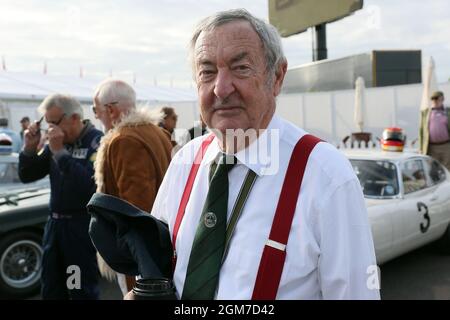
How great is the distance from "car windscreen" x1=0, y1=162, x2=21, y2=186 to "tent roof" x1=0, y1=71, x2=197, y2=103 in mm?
10423

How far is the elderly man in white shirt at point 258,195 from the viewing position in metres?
1.25

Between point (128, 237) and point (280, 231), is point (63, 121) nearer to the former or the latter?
point (128, 237)

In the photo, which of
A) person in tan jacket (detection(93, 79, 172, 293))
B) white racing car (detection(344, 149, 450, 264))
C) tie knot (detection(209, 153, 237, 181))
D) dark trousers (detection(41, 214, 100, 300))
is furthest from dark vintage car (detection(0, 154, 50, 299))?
tie knot (detection(209, 153, 237, 181))

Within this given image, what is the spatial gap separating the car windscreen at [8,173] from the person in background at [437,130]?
6.97m

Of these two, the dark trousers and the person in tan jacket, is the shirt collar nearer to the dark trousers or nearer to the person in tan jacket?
the person in tan jacket

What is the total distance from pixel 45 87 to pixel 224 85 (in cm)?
1921

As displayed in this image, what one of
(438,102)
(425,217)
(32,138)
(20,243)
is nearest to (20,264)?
(20,243)

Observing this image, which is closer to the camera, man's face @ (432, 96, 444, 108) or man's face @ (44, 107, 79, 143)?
man's face @ (44, 107, 79, 143)

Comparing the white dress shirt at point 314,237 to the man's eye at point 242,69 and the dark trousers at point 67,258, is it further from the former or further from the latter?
the dark trousers at point 67,258

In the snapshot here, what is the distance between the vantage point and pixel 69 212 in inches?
128

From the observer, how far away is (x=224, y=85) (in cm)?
135

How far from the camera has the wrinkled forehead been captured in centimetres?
135

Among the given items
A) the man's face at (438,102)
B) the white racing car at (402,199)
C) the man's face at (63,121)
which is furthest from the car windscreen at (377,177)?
the man's face at (438,102)
